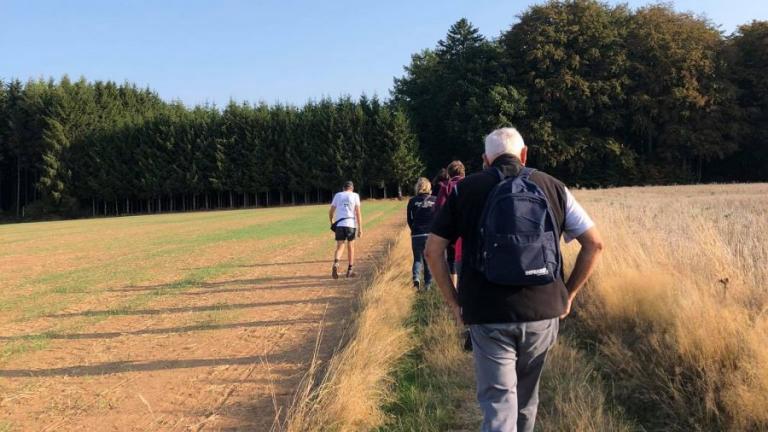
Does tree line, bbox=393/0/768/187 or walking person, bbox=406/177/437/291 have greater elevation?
tree line, bbox=393/0/768/187

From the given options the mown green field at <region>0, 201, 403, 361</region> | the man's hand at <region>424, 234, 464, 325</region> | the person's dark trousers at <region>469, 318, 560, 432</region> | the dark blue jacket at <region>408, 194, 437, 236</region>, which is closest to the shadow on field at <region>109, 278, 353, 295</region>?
the mown green field at <region>0, 201, 403, 361</region>

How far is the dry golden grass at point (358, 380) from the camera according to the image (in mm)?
3900

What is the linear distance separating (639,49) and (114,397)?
193 feet

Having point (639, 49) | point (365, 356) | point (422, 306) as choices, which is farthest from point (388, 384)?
point (639, 49)

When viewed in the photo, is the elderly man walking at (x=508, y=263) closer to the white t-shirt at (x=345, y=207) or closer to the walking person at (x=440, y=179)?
the walking person at (x=440, y=179)

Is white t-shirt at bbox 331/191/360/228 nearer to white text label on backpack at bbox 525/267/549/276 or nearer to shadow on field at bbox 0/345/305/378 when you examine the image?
shadow on field at bbox 0/345/305/378

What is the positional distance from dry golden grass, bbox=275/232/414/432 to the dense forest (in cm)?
4716

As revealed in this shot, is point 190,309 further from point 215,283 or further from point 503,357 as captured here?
point 503,357

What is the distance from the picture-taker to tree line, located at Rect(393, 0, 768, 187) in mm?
51344

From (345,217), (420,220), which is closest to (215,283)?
(345,217)

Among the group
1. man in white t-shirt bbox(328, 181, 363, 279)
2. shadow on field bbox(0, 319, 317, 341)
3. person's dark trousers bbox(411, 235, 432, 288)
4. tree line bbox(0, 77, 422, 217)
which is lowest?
→ shadow on field bbox(0, 319, 317, 341)

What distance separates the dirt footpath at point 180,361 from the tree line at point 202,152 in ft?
145

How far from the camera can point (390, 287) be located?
8234 millimetres

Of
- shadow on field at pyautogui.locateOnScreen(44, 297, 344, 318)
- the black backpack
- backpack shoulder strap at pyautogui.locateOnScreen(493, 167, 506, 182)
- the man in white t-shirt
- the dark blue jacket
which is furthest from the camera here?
the man in white t-shirt
